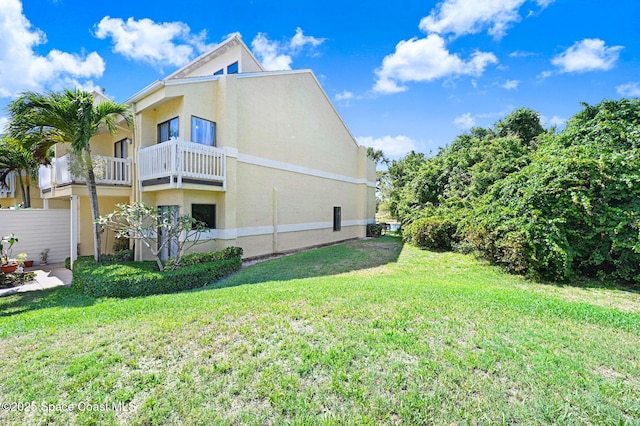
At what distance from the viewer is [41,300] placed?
7.01 m

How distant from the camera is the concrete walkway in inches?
333

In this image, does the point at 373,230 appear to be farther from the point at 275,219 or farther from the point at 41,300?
the point at 41,300

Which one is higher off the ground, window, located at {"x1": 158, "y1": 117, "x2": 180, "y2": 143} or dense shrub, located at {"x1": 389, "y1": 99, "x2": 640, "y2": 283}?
window, located at {"x1": 158, "y1": 117, "x2": 180, "y2": 143}

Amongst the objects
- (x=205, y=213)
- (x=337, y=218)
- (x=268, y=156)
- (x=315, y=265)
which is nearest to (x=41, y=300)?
(x=205, y=213)

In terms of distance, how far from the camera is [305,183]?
1516 cm

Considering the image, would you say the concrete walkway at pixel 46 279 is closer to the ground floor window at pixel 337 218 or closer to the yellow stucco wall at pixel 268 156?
the yellow stucco wall at pixel 268 156

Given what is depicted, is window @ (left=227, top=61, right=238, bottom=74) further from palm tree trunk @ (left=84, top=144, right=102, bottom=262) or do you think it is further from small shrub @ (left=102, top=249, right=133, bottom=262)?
small shrub @ (left=102, top=249, right=133, bottom=262)

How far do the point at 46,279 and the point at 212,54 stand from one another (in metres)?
12.9

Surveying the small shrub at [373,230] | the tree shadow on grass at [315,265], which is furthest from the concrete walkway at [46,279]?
the small shrub at [373,230]

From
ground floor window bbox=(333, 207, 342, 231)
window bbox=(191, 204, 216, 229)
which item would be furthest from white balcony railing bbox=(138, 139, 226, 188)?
ground floor window bbox=(333, 207, 342, 231)

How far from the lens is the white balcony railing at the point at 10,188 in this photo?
18.3 m

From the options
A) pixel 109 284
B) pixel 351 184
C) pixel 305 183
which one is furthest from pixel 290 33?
pixel 109 284

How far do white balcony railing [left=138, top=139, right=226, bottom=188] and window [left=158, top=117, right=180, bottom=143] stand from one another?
1.03 meters

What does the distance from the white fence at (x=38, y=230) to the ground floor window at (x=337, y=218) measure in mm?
13822
